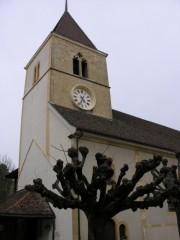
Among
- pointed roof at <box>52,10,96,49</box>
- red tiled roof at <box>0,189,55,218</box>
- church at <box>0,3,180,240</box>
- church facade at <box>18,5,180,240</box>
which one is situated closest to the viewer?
red tiled roof at <box>0,189,55,218</box>

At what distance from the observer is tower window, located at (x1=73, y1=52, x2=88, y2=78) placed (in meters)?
20.3

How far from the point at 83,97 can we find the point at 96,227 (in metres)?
12.6

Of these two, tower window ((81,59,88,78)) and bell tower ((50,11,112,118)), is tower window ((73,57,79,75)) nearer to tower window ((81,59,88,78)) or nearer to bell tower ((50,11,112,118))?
bell tower ((50,11,112,118))

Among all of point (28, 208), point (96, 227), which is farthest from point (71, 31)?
point (96, 227)

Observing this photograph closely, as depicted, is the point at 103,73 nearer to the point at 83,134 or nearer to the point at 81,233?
the point at 83,134

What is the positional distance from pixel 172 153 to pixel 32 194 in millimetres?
9032

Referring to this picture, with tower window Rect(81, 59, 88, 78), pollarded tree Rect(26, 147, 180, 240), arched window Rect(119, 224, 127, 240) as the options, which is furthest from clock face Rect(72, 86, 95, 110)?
pollarded tree Rect(26, 147, 180, 240)

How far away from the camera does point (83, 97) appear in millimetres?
19109

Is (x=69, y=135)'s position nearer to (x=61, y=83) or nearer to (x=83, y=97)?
(x=61, y=83)

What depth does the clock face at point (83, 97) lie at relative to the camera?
1862 centimetres

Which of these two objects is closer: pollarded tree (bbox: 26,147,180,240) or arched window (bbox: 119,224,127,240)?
pollarded tree (bbox: 26,147,180,240)

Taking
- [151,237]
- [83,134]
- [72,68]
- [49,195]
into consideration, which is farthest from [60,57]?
[49,195]

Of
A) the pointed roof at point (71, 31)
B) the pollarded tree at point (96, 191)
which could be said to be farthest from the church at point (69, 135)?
the pollarded tree at point (96, 191)

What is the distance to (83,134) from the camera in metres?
14.1
